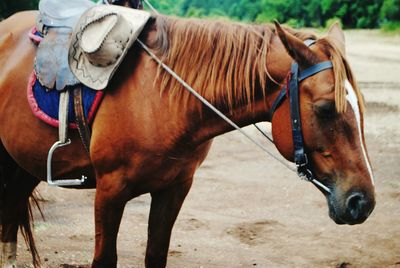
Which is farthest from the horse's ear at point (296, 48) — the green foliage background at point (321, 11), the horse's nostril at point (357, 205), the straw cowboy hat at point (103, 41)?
the green foliage background at point (321, 11)

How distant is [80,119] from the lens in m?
3.06

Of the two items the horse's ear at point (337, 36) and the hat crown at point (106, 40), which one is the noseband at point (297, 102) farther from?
the hat crown at point (106, 40)

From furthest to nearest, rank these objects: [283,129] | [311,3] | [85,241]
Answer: [311,3], [85,241], [283,129]

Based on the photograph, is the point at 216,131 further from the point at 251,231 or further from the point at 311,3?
the point at 311,3

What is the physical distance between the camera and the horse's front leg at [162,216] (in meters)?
3.22

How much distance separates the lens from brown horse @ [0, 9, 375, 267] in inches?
102

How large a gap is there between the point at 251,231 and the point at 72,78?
2.66m

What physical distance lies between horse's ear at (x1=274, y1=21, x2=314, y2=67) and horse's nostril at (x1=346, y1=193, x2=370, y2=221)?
58 cm

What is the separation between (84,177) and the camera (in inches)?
127

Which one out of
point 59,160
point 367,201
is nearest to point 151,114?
point 59,160

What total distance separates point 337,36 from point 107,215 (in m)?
1.40

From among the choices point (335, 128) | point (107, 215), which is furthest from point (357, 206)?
point (107, 215)

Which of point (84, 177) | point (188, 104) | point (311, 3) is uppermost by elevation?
point (188, 104)

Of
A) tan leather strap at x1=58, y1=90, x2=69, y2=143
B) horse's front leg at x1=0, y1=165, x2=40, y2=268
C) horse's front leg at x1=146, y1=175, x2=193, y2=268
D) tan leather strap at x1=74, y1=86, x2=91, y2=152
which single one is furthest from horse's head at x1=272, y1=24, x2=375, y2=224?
horse's front leg at x1=0, y1=165, x2=40, y2=268
